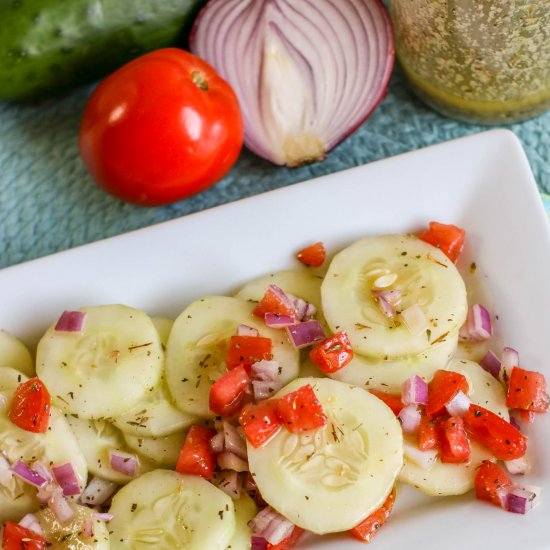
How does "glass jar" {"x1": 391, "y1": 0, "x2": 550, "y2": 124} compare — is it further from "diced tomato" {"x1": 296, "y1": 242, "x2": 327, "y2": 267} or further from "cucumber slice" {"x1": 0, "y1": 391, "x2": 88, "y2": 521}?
"cucumber slice" {"x1": 0, "y1": 391, "x2": 88, "y2": 521}

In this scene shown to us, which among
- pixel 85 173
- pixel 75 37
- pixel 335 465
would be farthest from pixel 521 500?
pixel 75 37

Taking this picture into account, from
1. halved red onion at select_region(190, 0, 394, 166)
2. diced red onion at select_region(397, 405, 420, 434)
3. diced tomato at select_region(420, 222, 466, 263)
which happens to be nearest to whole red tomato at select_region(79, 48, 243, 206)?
halved red onion at select_region(190, 0, 394, 166)

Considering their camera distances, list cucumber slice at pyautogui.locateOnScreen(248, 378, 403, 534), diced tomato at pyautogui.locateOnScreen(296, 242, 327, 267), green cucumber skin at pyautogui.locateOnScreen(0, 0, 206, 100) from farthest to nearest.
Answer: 1. green cucumber skin at pyautogui.locateOnScreen(0, 0, 206, 100)
2. diced tomato at pyautogui.locateOnScreen(296, 242, 327, 267)
3. cucumber slice at pyautogui.locateOnScreen(248, 378, 403, 534)

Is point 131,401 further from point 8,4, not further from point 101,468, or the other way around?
point 8,4

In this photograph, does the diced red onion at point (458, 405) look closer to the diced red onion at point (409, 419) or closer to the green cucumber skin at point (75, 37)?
the diced red onion at point (409, 419)

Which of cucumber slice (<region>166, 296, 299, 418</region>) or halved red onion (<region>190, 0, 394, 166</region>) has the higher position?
halved red onion (<region>190, 0, 394, 166</region>)

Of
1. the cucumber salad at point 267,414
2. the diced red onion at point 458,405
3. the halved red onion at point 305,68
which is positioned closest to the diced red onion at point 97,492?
the cucumber salad at point 267,414
